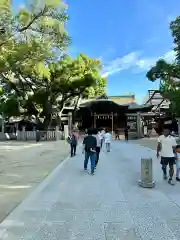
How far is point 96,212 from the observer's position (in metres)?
6.08

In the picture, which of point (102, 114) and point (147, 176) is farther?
point (102, 114)

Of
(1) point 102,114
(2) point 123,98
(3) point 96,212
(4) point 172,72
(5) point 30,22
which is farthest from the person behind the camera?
(2) point 123,98

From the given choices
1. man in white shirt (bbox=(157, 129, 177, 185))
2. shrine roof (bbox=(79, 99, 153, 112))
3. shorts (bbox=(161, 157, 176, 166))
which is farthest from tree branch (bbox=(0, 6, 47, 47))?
shrine roof (bbox=(79, 99, 153, 112))

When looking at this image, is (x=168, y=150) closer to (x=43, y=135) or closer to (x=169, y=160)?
(x=169, y=160)

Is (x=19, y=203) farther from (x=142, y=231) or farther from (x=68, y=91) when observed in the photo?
(x=68, y=91)

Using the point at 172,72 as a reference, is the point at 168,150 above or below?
below

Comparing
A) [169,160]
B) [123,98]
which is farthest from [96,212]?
[123,98]

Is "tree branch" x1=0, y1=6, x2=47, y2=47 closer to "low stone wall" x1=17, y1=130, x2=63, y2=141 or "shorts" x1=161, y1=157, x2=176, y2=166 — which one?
"shorts" x1=161, y1=157, x2=176, y2=166

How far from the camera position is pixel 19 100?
123 feet

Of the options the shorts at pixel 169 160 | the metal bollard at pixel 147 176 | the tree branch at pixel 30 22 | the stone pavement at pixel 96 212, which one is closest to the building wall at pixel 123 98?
the tree branch at pixel 30 22

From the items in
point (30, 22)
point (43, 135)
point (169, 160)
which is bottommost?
point (169, 160)

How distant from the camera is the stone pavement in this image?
482 centimetres

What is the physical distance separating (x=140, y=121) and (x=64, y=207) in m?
32.0

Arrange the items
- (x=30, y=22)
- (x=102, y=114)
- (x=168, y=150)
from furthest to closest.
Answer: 1. (x=102, y=114)
2. (x=30, y=22)
3. (x=168, y=150)
